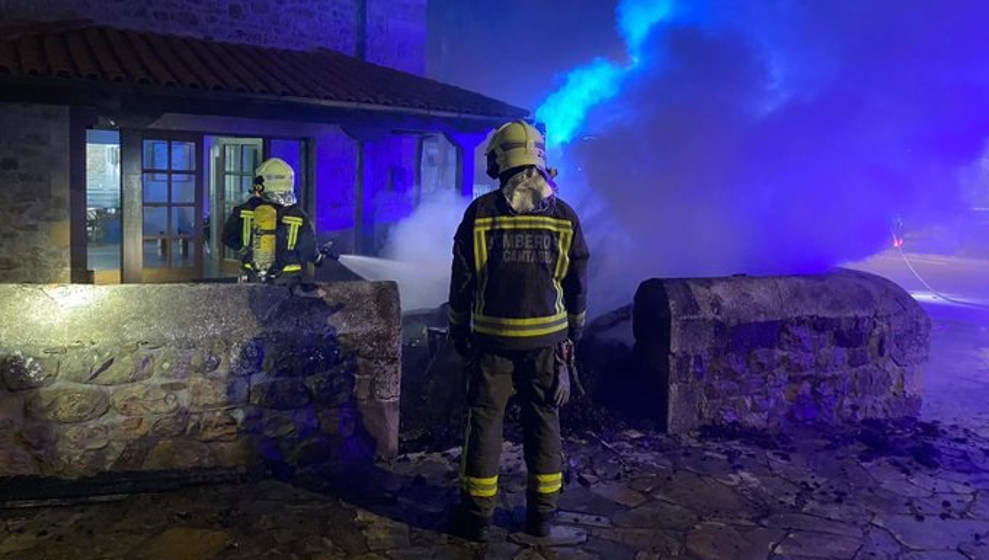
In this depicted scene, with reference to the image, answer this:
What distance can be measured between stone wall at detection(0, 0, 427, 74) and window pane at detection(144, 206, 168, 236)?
8.41 feet

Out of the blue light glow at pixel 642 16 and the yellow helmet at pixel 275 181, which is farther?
the blue light glow at pixel 642 16

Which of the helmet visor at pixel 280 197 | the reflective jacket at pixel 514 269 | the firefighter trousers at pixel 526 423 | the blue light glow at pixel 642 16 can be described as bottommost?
the firefighter trousers at pixel 526 423

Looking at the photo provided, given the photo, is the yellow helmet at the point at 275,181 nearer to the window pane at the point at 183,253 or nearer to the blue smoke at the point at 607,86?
the window pane at the point at 183,253

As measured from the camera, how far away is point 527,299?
4059 millimetres

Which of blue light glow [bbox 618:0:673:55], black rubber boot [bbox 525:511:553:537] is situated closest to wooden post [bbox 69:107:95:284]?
→ black rubber boot [bbox 525:511:553:537]

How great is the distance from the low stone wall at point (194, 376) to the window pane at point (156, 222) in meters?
7.21

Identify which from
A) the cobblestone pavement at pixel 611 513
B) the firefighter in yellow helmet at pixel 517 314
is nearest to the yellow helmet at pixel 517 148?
the firefighter in yellow helmet at pixel 517 314

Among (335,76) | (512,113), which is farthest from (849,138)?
(335,76)

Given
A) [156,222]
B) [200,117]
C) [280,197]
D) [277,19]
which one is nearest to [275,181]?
[280,197]

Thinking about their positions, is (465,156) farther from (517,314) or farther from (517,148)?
(517,314)

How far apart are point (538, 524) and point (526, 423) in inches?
20.6

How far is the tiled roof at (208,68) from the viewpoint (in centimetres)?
863

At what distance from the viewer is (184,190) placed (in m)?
11.1

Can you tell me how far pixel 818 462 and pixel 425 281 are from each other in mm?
5907
